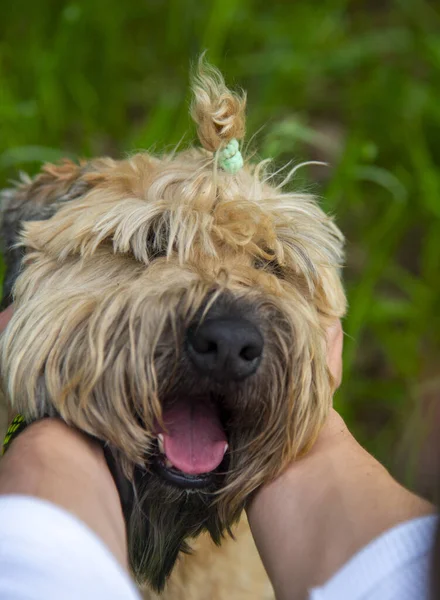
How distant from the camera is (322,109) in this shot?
→ 5.39 m

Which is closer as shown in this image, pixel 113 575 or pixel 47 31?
pixel 113 575

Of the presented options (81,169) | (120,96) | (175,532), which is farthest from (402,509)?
(120,96)

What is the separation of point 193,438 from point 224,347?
1.00 ft

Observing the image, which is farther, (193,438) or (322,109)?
(322,109)

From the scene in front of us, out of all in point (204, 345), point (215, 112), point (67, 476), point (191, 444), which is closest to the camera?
point (67, 476)

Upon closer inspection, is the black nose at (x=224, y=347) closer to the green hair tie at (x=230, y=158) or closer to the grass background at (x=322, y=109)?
the green hair tie at (x=230, y=158)

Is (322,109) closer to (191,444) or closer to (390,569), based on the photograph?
(191,444)

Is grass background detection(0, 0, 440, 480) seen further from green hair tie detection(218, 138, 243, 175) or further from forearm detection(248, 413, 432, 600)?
forearm detection(248, 413, 432, 600)

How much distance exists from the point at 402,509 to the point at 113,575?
66cm

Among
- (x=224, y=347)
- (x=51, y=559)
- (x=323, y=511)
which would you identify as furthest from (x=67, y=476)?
(x=323, y=511)

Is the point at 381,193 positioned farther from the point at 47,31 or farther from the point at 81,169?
the point at 81,169

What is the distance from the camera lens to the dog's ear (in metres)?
2.45

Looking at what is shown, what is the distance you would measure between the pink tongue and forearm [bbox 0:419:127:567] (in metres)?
0.17

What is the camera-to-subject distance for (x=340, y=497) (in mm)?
1914
